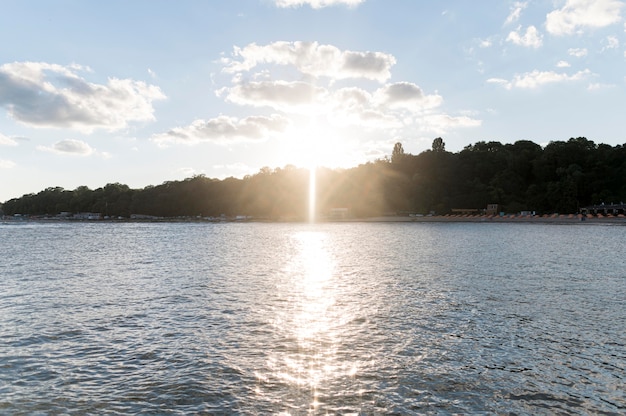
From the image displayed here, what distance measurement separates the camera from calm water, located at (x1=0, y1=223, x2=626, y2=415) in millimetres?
9852

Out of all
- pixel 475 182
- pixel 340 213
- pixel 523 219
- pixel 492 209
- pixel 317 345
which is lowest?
pixel 317 345

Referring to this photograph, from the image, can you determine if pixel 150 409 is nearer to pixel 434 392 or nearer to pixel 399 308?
pixel 434 392

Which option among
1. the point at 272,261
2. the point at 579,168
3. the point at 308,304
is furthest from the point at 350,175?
the point at 308,304

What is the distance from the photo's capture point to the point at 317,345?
13852 millimetres

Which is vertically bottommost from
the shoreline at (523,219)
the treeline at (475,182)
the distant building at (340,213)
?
the shoreline at (523,219)

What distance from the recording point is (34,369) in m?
11.8

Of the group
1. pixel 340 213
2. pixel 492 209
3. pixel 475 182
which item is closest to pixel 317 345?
pixel 492 209

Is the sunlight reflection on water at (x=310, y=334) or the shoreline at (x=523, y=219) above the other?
the shoreline at (x=523, y=219)

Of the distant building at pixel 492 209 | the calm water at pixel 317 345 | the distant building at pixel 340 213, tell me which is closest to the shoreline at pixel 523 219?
the distant building at pixel 340 213

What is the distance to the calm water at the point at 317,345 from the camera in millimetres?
9852

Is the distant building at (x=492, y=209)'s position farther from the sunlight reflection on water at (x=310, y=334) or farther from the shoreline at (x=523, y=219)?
the sunlight reflection on water at (x=310, y=334)

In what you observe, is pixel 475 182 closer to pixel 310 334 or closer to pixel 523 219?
pixel 523 219

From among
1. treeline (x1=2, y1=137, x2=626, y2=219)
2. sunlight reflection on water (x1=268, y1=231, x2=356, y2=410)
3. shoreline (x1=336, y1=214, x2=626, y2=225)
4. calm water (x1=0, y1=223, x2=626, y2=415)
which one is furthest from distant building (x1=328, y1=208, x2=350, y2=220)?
calm water (x1=0, y1=223, x2=626, y2=415)

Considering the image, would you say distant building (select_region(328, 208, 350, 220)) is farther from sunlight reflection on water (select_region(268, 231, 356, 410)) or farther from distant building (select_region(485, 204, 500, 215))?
sunlight reflection on water (select_region(268, 231, 356, 410))
